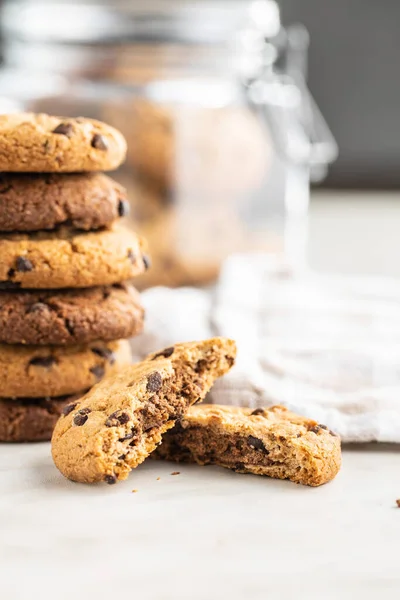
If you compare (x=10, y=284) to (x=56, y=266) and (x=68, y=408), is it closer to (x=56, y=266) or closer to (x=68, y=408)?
(x=56, y=266)

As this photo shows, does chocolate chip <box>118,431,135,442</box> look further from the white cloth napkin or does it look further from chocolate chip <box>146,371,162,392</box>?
the white cloth napkin

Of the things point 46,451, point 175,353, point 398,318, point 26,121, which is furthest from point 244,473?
point 398,318

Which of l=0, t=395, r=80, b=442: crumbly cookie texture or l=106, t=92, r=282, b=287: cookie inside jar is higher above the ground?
l=106, t=92, r=282, b=287: cookie inside jar

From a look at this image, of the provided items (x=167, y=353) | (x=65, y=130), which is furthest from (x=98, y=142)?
(x=167, y=353)

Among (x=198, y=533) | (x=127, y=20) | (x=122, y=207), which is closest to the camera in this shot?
(x=198, y=533)

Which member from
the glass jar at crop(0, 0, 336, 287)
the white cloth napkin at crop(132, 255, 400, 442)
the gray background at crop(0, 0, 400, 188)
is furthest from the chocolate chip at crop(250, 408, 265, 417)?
the gray background at crop(0, 0, 400, 188)

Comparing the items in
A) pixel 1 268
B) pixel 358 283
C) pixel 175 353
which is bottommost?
pixel 358 283

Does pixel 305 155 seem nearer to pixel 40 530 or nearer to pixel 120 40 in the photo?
pixel 120 40
